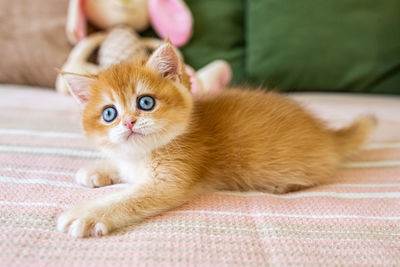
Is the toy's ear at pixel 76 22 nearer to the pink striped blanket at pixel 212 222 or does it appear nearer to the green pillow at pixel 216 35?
the green pillow at pixel 216 35

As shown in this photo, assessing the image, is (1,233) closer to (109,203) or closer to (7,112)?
(109,203)

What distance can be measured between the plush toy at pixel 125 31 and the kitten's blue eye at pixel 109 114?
77 cm

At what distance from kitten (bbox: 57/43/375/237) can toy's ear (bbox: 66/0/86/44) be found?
864 mm

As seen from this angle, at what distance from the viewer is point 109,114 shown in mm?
905

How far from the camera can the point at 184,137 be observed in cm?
97

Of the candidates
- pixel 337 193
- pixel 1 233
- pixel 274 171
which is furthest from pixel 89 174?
pixel 337 193

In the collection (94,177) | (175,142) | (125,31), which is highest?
(125,31)

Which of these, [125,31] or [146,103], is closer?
[146,103]

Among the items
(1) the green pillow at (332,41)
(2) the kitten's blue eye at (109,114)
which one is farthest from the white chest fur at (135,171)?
(1) the green pillow at (332,41)

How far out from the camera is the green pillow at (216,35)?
1857 mm

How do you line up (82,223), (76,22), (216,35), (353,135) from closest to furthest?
1. (82,223)
2. (353,135)
3. (76,22)
4. (216,35)

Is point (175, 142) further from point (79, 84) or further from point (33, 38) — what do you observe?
point (33, 38)

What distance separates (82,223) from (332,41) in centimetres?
154

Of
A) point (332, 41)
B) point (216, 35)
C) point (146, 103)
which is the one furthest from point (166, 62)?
point (332, 41)
